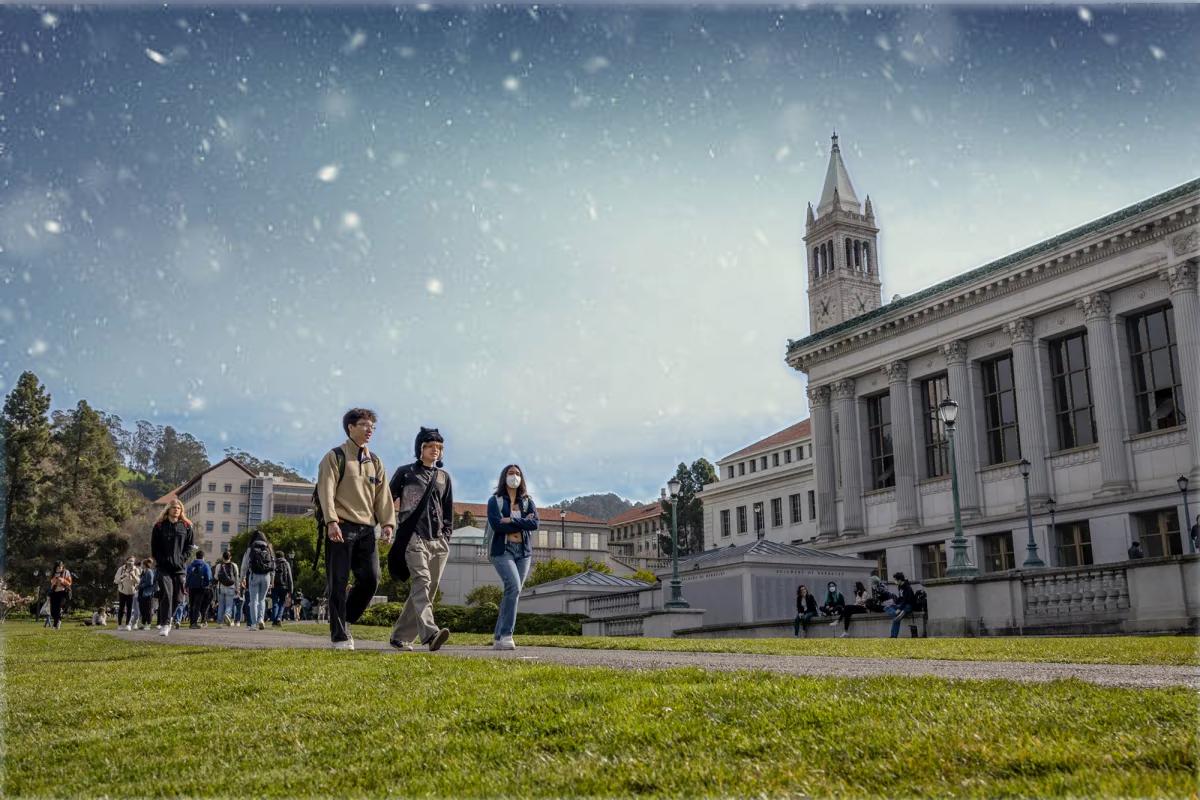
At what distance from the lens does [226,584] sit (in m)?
27.5

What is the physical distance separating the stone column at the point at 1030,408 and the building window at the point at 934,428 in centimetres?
470

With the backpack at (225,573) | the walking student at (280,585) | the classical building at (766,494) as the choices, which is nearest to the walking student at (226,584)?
the backpack at (225,573)

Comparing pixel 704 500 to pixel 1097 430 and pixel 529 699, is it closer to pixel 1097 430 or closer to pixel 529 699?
pixel 1097 430

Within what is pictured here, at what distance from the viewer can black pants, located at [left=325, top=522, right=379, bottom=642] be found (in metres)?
10.3

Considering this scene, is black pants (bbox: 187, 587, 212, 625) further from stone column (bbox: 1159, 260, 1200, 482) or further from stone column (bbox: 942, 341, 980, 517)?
stone column (bbox: 1159, 260, 1200, 482)

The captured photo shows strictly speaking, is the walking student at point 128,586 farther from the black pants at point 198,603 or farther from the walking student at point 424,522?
the walking student at point 424,522

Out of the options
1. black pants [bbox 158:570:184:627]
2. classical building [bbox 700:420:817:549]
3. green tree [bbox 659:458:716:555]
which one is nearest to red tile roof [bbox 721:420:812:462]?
classical building [bbox 700:420:817:549]

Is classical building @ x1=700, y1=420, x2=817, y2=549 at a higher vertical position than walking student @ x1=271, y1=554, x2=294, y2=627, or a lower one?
higher

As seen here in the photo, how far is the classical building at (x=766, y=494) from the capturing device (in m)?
86.4

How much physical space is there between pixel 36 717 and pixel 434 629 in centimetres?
487

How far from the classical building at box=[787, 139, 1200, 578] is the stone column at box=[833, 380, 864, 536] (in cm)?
8

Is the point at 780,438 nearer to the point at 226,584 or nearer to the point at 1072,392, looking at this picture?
the point at 1072,392

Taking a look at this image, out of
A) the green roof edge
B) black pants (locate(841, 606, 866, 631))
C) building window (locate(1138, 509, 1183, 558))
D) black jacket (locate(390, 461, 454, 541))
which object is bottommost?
black pants (locate(841, 606, 866, 631))

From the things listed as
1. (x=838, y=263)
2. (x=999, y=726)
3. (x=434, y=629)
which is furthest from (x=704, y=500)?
(x=999, y=726)
